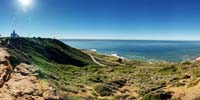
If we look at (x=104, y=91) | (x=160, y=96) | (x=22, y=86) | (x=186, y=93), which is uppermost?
(x=22, y=86)

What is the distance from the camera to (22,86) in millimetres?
36438

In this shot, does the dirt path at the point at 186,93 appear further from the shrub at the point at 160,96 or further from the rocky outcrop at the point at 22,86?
the rocky outcrop at the point at 22,86

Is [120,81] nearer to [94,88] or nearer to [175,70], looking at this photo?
[94,88]

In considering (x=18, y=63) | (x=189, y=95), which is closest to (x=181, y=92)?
(x=189, y=95)

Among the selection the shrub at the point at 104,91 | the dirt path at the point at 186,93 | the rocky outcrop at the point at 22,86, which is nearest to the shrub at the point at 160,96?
the dirt path at the point at 186,93

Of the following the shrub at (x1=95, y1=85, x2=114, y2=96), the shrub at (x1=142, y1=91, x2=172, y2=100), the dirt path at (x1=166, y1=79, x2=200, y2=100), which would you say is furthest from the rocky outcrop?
the dirt path at (x1=166, y1=79, x2=200, y2=100)

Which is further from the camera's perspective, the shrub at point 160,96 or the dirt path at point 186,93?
the shrub at point 160,96

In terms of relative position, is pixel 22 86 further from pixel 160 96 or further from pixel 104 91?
pixel 160 96

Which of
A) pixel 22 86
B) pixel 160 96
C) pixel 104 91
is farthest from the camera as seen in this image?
pixel 104 91

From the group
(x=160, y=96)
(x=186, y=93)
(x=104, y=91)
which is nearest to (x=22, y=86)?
(x=104, y=91)

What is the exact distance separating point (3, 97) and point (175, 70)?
196ft

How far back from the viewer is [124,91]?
2094 inches

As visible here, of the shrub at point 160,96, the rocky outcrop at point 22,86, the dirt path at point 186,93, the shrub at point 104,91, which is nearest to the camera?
the rocky outcrop at point 22,86

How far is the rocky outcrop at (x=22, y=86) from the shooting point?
33.1 meters
